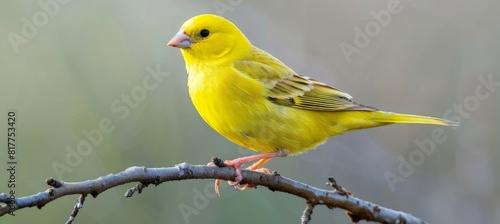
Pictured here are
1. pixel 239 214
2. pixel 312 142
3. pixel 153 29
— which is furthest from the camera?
pixel 153 29

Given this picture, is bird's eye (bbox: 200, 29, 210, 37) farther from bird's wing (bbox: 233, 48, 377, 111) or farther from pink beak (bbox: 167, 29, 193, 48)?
bird's wing (bbox: 233, 48, 377, 111)

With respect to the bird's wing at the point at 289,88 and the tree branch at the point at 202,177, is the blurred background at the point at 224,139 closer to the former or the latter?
the bird's wing at the point at 289,88

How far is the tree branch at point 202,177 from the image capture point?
212cm

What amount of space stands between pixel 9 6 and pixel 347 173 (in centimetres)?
338

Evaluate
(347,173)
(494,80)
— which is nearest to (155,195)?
(347,173)

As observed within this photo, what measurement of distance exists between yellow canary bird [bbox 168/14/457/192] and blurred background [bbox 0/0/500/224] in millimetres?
1180

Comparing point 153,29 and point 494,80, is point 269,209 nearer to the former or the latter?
point 153,29

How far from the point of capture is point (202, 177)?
271 cm

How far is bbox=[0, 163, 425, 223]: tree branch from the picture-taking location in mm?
2117

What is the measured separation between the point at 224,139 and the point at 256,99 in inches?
82.4

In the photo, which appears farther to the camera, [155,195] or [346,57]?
[346,57]

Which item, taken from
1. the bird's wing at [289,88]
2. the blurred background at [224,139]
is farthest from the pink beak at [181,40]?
the blurred background at [224,139]

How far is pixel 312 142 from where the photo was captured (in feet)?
12.7

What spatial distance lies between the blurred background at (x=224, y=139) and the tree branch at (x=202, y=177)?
1820 mm
